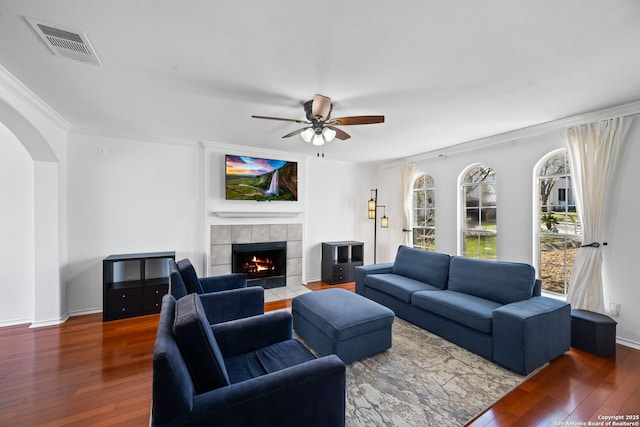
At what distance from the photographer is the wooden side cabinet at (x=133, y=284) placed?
137 inches

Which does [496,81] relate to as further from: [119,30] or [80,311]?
[80,311]

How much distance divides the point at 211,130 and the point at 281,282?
9.62 ft

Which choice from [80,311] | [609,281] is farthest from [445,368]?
[80,311]

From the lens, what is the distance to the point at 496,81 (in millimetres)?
2330

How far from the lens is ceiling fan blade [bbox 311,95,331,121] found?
2316mm

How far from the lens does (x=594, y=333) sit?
262cm

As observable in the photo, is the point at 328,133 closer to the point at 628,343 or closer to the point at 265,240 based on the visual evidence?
the point at 265,240

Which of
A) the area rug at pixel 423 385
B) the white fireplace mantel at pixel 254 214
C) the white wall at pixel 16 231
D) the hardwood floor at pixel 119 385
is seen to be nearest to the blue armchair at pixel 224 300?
the hardwood floor at pixel 119 385

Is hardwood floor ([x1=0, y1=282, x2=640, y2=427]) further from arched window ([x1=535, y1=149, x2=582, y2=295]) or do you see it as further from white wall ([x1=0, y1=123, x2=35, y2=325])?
arched window ([x1=535, y1=149, x2=582, y2=295])

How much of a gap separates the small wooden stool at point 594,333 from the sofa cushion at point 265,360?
2.92 metres

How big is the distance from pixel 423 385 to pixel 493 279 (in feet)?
5.12

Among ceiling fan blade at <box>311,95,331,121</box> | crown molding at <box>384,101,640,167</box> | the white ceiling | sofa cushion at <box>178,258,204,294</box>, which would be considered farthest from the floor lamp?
sofa cushion at <box>178,258,204,294</box>

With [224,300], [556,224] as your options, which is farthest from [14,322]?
[556,224]

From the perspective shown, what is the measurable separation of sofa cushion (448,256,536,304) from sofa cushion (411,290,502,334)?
10 centimetres
